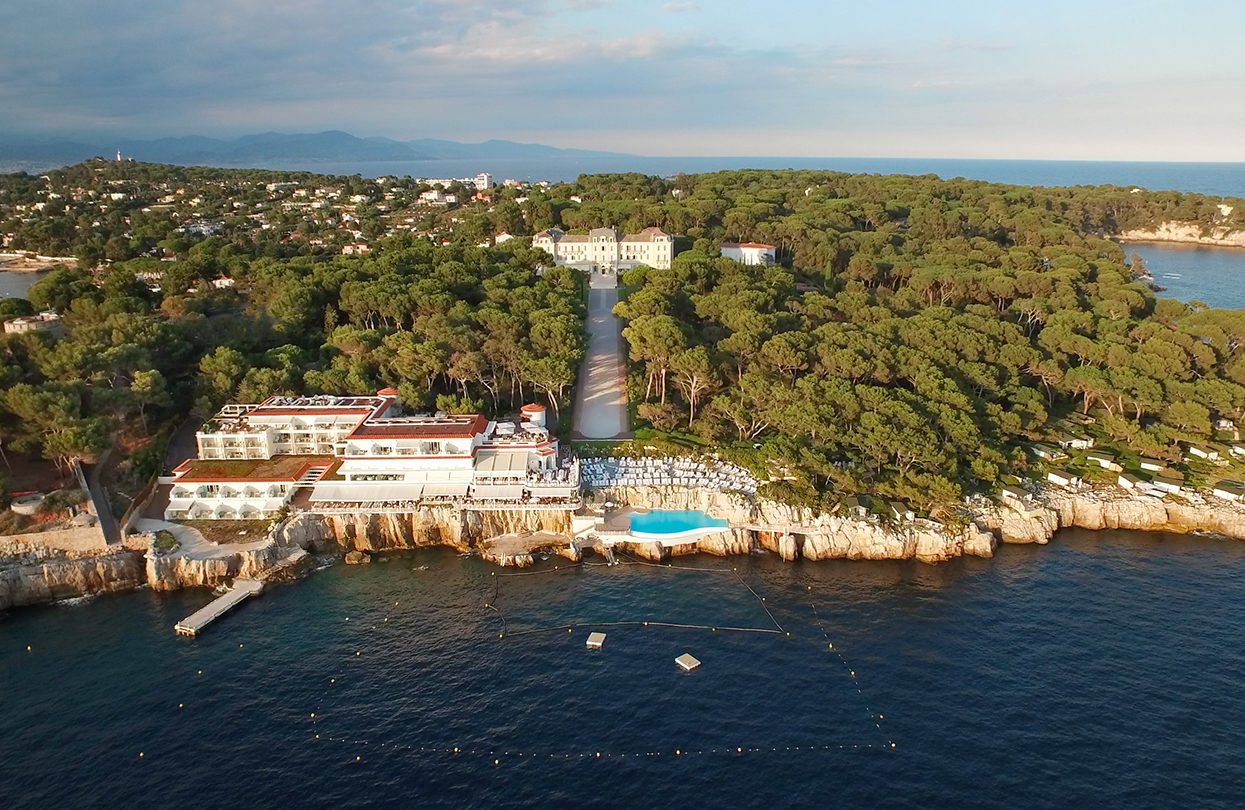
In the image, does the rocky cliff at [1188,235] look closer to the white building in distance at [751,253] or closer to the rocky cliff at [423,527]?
the white building in distance at [751,253]

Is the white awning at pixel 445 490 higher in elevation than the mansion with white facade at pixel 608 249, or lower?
lower

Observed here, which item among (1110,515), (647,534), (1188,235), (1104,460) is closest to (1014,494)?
(1110,515)

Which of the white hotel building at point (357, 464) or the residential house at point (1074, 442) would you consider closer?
the white hotel building at point (357, 464)

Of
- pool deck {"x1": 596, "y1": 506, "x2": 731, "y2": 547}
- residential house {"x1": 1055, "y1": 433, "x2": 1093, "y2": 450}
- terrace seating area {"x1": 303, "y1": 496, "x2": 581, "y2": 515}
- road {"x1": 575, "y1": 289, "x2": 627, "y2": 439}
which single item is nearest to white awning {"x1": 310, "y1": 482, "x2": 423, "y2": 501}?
terrace seating area {"x1": 303, "y1": 496, "x2": 581, "y2": 515}

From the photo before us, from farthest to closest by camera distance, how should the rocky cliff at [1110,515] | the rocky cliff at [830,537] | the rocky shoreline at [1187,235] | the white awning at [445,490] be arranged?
the rocky shoreline at [1187,235] → the white awning at [445,490] → the rocky cliff at [1110,515] → the rocky cliff at [830,537]

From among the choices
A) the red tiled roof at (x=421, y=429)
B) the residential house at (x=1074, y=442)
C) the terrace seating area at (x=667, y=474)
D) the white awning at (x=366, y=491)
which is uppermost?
the red tiled roof at (x=421, y=429)

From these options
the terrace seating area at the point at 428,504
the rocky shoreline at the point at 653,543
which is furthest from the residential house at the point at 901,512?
the terrace seating area at the point at 428,504

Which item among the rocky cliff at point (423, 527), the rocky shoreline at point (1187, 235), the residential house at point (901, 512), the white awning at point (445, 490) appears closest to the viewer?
the residential house at point (901, 512)

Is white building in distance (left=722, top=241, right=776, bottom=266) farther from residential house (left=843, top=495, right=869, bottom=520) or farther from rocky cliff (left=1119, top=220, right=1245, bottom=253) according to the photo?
Answer: rocky cliff (left=1119, top=220, right=1245, bottom=253)
